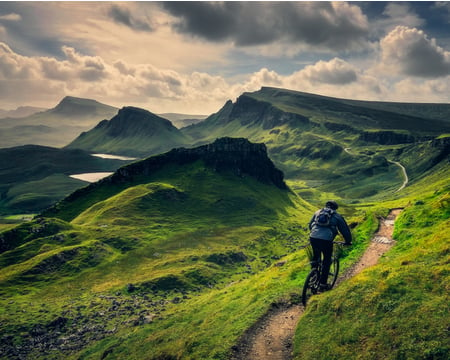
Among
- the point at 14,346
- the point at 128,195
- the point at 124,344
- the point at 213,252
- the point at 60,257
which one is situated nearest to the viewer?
the point at 124,344

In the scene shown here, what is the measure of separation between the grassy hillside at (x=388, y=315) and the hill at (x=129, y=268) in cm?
627

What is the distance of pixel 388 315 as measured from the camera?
690 inches

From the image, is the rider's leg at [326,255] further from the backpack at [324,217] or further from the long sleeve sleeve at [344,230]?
the backpack at [324,217]

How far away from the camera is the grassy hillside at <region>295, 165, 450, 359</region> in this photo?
15.5 m

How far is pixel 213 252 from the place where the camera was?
140 m

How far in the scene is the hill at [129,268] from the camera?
69438 millimetres

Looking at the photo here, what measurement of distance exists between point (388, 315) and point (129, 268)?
11925cm

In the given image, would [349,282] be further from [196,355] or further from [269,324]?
[196,355]

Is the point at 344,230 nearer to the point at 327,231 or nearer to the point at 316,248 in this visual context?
the point at 327,231

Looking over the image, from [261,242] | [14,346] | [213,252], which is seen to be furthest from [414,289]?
[261,242]

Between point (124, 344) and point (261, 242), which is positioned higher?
point (124, 344)

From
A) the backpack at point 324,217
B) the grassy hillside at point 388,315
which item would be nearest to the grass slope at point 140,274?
the grassy hillside at point 388,315

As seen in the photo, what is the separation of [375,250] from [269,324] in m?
13.8

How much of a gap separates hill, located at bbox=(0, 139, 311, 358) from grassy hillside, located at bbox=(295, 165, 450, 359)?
6272 millimetres
